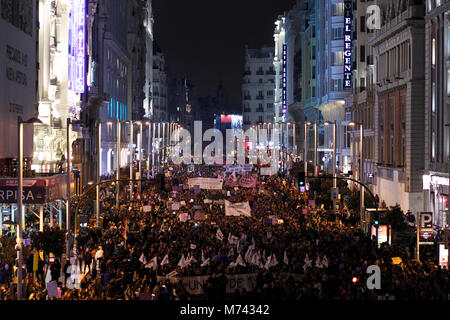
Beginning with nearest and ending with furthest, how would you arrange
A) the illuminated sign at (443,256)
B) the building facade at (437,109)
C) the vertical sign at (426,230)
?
1. the illuminated sign at (443,256)
2. the vertical sign at (426,230)
3. the building facade at (437,109)

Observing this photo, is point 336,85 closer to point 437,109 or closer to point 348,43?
point 348,43

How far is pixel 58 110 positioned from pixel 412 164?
95.4 ft

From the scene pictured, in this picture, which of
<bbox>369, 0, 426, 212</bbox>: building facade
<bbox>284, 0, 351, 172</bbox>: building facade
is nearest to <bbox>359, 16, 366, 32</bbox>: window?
<bbox>284, 0, 351, 172</bbox>: building facade

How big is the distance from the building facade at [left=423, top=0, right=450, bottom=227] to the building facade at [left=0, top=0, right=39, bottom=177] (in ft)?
79.1

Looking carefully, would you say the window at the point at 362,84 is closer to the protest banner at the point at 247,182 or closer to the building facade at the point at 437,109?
the protest banner at the point at 247,182

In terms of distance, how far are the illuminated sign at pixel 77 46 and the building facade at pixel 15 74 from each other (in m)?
13.2

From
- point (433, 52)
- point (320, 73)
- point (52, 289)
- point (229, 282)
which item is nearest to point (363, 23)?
point (320, 73)

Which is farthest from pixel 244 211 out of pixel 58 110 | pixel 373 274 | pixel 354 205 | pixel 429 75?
pixel 58 110

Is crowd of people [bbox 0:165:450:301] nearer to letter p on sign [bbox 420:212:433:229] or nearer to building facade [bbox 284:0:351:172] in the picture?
letter p on sign [bbox 420:212:433:229]

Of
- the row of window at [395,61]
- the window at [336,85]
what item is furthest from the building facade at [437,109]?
the window at [336,85]

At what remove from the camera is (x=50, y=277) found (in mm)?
27188

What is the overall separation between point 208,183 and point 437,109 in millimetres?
16911

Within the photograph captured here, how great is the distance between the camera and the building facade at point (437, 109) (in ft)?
163
